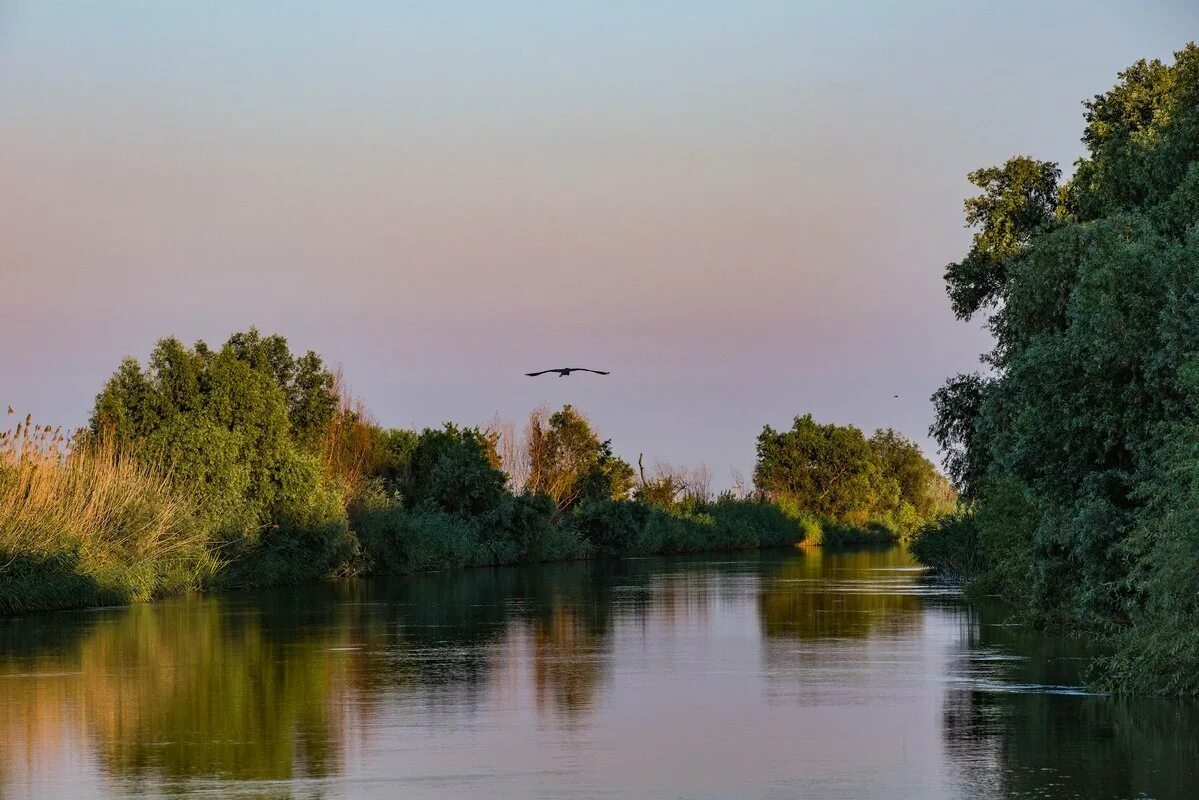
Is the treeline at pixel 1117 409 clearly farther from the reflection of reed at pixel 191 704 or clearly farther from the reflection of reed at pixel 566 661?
the reflection of reed at pixel 191 704

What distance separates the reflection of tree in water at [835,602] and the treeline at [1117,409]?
8.66 feet

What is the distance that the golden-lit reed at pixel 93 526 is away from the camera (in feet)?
108

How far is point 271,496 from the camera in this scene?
4734cm

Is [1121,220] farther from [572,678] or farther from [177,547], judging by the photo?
[177,547]

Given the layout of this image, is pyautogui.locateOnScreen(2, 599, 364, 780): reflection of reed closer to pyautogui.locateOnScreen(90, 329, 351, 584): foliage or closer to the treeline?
the treeline

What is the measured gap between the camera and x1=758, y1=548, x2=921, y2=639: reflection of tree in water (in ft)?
90.5

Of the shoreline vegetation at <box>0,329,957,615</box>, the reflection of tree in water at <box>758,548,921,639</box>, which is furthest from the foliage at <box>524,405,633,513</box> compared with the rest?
the reflection of tree in water at <box>758,548,921,639</box>

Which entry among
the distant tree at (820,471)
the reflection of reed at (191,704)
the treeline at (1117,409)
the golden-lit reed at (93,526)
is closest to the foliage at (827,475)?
the distant tree at (820,471)

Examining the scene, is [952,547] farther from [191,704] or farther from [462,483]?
[191,704]

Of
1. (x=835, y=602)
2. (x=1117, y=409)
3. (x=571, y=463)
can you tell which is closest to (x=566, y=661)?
(x=1117, y=409)

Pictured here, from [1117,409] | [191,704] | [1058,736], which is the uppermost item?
[1117,409]

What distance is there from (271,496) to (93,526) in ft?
39.4

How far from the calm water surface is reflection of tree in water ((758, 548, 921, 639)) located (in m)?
0.25

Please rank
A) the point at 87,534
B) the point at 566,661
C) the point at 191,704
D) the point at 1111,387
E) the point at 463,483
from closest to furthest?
A: the point at 191,704
the point at 1111,387
the point at 566,661
the point at 87,534
the point at 463,483
